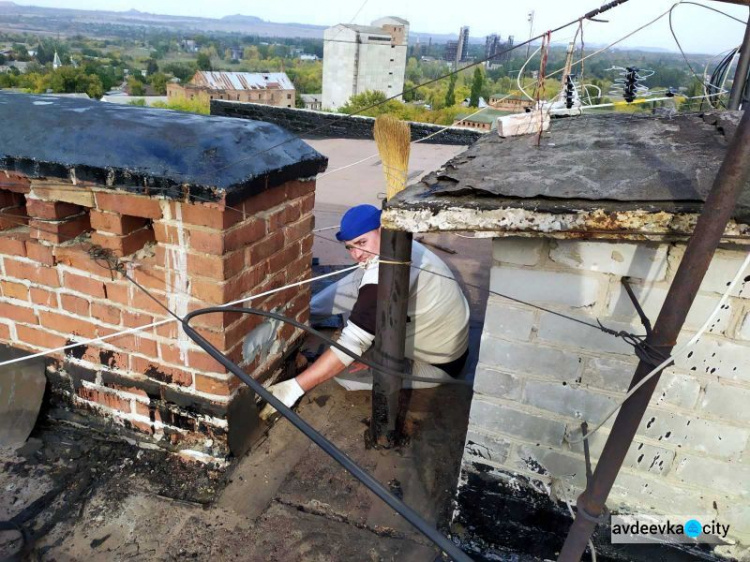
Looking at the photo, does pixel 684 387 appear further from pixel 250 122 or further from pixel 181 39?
pixel 181 39

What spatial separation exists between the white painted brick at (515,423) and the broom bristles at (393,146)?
207 cm

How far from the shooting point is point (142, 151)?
1838mm

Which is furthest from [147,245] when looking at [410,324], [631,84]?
[631,84]

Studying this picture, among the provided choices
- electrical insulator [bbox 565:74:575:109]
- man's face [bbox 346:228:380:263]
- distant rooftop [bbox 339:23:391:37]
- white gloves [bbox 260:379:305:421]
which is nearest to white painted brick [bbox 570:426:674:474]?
white gloves [bbox 260:379:305:421]

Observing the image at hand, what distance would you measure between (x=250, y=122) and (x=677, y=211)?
5.51 feet

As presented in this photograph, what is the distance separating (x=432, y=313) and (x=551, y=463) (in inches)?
45.0

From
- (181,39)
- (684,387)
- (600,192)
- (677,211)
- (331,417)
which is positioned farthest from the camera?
(181,39)

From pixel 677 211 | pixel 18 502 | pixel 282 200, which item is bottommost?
pixel 18 502

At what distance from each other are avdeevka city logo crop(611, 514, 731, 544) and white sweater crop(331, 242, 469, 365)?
1307 millimetres

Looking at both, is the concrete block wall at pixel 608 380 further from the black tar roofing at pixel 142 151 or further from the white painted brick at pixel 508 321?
the black tar roofing at pixel 142 151

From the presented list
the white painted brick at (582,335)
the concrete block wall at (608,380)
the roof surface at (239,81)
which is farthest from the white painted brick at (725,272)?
the roof surface at (239,81)

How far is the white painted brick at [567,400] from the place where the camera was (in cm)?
177

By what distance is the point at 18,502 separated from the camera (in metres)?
1.92

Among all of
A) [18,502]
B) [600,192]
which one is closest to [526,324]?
[600,192]
